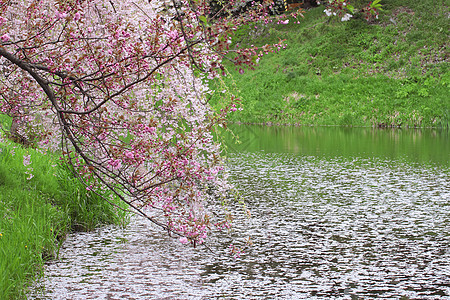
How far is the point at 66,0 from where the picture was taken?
21.6ft

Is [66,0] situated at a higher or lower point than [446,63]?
lower

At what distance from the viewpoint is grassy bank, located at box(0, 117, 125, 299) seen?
7.37 metres

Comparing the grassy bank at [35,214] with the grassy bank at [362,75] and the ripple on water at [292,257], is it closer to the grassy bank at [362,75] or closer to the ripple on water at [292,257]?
the ripple on water at [292,257]

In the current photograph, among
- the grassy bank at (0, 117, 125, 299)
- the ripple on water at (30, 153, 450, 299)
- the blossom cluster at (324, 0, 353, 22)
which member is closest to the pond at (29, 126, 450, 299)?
the ripple on water at (30, 153, 450, 299)

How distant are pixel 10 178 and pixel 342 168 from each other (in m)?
11.7

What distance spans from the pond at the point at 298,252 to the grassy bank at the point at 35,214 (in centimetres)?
33

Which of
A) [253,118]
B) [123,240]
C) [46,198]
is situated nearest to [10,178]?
[46,198]

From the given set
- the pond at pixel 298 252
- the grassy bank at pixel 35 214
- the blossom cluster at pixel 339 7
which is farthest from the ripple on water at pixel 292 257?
the blossom cluster at pixel 339 7

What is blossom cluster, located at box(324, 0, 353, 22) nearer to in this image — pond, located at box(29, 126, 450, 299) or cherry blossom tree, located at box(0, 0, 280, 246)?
cherry blossom tree, located at box(0, 0, 280, 246)

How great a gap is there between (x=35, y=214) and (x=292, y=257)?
443 cm

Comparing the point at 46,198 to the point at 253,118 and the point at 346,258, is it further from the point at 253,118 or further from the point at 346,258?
the point at 253,118

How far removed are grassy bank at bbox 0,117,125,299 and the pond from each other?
33 centimetres

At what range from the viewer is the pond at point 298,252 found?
738 centimetres

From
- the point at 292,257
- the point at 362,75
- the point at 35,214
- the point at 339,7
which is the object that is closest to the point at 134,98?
the point at 35,214
